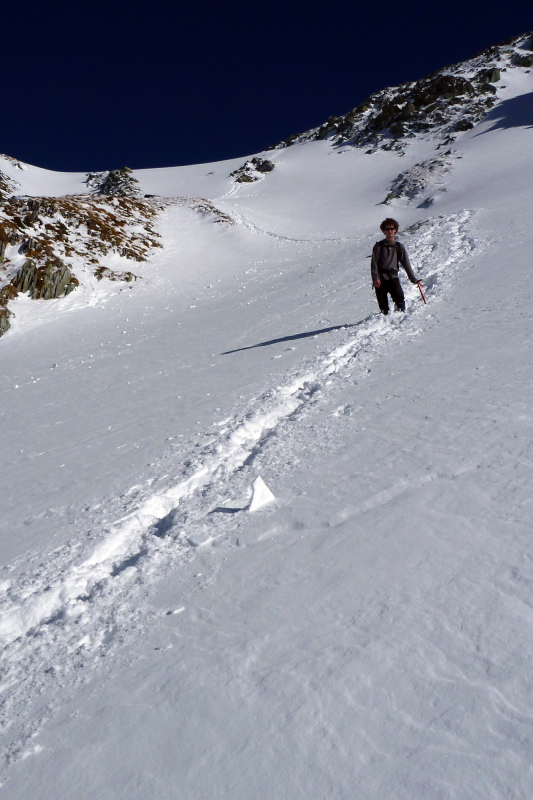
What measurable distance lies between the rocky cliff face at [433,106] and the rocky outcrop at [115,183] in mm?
24805

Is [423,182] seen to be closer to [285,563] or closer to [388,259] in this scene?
[388,259]

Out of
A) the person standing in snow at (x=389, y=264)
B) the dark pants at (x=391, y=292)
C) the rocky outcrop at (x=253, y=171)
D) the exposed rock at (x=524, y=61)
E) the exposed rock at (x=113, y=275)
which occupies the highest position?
Result: the exposed rock at (x=524, y=61)

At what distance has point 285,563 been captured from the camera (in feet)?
10.8

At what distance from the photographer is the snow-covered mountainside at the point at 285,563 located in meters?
2.12

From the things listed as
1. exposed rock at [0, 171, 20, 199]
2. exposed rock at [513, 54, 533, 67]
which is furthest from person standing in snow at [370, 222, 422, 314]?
exposed rock at [513, 54, 533, 67]

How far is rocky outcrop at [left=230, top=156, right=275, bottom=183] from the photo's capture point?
57.6m

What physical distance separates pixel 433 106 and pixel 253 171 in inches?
879

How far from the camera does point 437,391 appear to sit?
5.53m

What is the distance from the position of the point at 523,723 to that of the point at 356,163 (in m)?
58.3

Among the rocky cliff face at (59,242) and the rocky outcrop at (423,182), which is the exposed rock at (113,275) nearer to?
the rocky cliff face at (59,242)

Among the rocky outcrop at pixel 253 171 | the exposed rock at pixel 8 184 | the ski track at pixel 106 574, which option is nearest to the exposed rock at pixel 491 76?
the rocky outcrop at pixel 253 171

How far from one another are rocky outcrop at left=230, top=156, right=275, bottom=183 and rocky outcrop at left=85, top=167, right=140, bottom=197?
12511 mm

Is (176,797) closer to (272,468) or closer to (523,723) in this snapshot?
(523,723)

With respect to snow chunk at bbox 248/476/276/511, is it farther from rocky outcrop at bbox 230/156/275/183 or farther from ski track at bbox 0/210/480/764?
rocky outcrop at bbox 230/156/275/183
